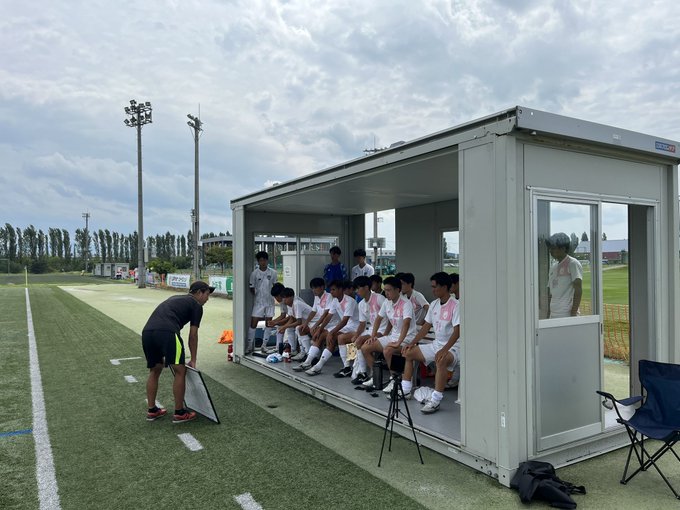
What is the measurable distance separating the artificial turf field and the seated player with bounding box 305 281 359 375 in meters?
0.61

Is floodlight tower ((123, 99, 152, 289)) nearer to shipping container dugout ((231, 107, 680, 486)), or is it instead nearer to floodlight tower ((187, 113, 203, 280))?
floodlight tower ((187, 113, 203, 280))

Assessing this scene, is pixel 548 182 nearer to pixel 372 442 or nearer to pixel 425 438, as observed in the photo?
pixel 425 438

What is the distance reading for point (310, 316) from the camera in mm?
6730

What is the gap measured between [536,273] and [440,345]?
1.54 m

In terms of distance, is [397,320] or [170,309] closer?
[170,309]

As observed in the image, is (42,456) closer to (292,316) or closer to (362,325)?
(362,325)

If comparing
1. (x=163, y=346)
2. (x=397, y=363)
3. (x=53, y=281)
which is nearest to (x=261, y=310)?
(x=163, y=346)

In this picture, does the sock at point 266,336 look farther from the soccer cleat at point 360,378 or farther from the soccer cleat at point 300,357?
the soccer cleat at point 360,378

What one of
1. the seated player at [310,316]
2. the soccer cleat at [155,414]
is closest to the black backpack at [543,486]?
the soccer cleat at [155,414]

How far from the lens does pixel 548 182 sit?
3533 millimetres

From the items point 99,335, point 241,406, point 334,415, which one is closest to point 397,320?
point 334,415

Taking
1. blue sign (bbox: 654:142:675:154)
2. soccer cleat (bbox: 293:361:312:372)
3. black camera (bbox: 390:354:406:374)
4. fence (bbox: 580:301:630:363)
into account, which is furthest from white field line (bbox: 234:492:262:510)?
fence (bbox: 580:301:630:363)

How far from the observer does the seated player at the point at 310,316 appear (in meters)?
6.69

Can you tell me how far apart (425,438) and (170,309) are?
269 cm
